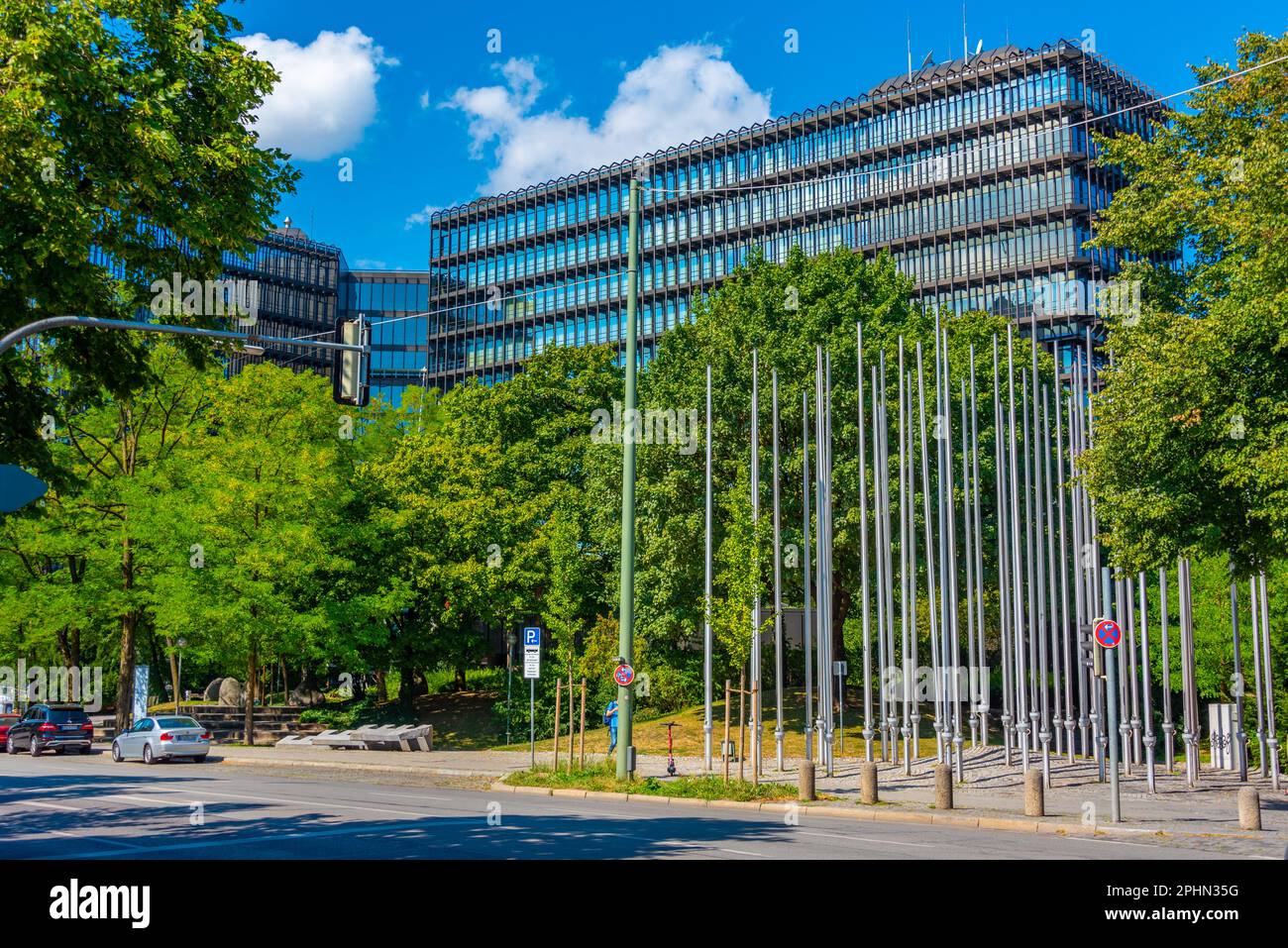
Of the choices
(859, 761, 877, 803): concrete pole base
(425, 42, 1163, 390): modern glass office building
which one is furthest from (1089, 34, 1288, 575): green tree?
(425, 42, 1163, 390): modern glass office building

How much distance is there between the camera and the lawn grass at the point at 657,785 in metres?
22.0

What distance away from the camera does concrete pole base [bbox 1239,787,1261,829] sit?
1795 centimetres

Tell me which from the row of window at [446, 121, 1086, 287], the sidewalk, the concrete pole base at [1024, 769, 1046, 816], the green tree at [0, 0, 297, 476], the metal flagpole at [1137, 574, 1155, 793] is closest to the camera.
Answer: the green tree at [0, 0, 297, 476]

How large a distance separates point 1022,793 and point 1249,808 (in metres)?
5.34

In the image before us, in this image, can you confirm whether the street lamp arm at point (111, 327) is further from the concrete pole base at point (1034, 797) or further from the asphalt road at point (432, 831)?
the concrete pole base at point (1034, 797)

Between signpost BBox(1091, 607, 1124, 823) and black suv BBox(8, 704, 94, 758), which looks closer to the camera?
signpost BBox(1091, 607, 1124, 823)

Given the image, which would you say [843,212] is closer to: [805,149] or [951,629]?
[805,149]

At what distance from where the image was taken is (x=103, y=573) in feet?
145

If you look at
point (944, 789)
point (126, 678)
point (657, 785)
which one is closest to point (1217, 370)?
point (944, 789)

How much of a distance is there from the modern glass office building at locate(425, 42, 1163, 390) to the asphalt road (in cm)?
5003

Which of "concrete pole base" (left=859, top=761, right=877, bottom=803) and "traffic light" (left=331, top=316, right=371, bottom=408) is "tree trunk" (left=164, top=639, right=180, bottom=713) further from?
"traffic light" (left=331, top=316, right=371, bottom=408)

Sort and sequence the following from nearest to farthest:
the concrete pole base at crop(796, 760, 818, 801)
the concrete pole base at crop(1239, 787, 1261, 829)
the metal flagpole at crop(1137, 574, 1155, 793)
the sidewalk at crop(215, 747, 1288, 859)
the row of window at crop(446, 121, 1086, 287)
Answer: the sidewalk at crop(215, 747, 1288, 859) < the concrete pole base at crop(1239, 787, 1261, 829) < the concrete pole base at crop(796, 760, 818, 801) < the metal flagpole at crop(1137, 574, 1155, 793) < the row of window at crop(446, 121, 1086, 287)
